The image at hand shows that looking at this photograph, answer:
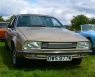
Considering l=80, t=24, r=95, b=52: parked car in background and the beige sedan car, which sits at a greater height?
the beige sedan car

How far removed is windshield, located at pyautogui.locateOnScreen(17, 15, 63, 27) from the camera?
9.14 meters

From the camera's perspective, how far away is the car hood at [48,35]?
303 inches

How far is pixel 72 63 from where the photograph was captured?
908cm

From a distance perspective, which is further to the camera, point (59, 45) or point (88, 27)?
point (88, 27)

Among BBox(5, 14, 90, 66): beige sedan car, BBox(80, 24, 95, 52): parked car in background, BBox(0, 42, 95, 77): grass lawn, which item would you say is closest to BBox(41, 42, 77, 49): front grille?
BBox(5, 14, 90, 66): beige sedan car

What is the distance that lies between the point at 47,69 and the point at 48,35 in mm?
900

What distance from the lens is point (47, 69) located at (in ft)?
26.6

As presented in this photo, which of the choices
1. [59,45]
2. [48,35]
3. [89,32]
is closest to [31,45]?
[48,35]

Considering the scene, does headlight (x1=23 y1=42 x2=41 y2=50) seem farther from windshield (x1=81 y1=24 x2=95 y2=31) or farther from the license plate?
→ windshield (x1=81 y1=24 x2=95 y2=31)

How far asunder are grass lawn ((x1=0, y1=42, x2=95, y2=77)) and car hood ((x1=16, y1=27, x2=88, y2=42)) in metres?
0.79

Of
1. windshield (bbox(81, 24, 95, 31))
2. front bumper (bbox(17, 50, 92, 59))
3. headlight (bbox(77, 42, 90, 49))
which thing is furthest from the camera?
windshield (bbox(81, 24, 95, 31))

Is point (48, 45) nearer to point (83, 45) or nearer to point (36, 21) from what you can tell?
point (83, 45)

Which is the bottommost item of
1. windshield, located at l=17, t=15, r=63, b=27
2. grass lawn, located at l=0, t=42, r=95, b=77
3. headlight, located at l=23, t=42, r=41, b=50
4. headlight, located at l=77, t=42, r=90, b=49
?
grass lawn, located at l=0, t=42, r=95, b=77

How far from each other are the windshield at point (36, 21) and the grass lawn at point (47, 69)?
44.6 inches
